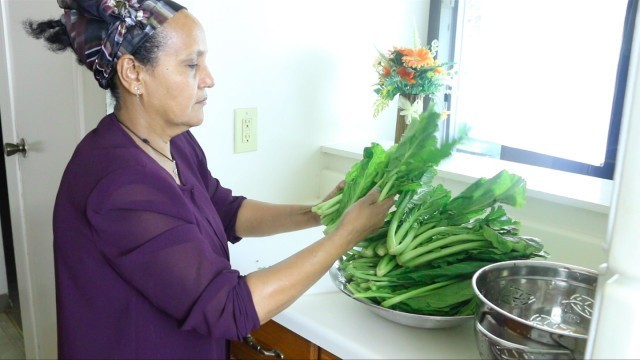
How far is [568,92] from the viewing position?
157cm

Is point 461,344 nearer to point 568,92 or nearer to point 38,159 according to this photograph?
point 568,92

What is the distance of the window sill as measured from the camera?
4.05ft

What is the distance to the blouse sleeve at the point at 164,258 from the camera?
85cm

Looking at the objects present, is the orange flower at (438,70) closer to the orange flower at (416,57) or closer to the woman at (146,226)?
the orange flower at (416,57)

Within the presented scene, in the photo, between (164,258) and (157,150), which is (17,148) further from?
(164,258)

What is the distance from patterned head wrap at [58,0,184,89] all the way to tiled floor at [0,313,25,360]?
1.82 m

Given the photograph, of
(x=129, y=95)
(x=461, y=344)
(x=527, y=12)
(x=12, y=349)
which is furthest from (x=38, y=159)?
(x=527, y=12)

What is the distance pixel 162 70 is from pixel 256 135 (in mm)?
618

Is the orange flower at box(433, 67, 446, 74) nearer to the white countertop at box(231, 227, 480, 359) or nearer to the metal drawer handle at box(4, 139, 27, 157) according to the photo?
the white countertop at box(231, 227, 480, 359)

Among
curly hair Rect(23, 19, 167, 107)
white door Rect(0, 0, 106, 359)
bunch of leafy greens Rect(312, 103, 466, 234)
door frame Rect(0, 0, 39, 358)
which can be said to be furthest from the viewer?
door frame Rect(0, 0, 39, 358)

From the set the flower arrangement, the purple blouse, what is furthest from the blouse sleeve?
the flower arrangement

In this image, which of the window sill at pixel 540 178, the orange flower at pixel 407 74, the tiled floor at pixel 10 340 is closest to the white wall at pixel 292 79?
the window sill at pixel 540 178

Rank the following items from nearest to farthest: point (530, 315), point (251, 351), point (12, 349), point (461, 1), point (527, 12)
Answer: point (530, 315), point (251, 351), point (527, 12), point (461, 1), point (12, 349)

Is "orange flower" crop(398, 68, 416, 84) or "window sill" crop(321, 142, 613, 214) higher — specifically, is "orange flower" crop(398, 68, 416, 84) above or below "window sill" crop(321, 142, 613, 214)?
above
